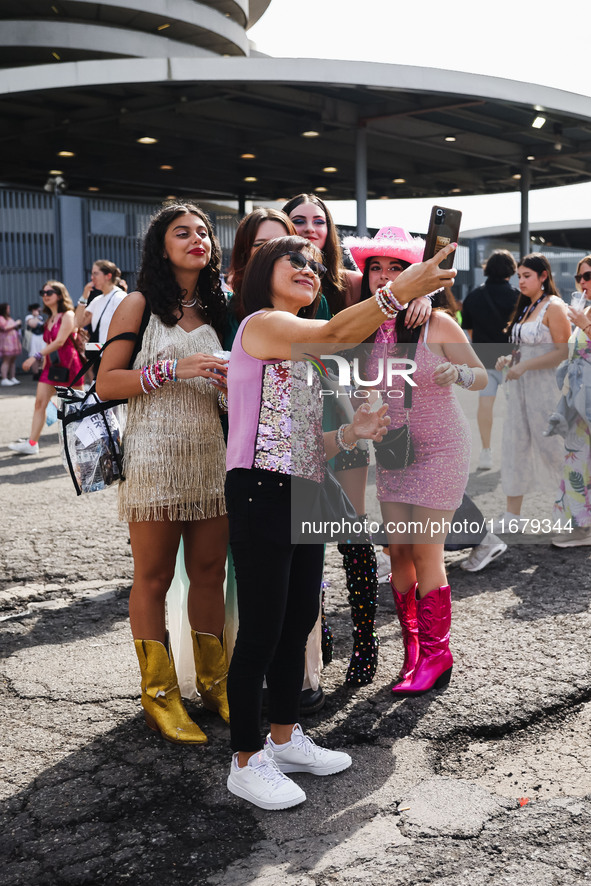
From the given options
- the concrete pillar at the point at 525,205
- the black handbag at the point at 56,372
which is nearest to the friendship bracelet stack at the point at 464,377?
the black handbag at the point at 56,372

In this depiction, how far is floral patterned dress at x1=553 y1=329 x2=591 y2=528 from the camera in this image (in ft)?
18.2

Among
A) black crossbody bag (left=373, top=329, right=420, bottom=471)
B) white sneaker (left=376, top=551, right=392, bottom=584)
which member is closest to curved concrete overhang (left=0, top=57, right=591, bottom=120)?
white sneaker (left=376, top=551, right=392, bottom=584)

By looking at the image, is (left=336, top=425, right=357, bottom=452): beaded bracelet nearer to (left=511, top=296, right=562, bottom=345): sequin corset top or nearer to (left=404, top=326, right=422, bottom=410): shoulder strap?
(left=404, top=326, right=422, bottom=410): shoulder strap

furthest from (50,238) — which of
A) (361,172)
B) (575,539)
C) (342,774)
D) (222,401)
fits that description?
(342,774)

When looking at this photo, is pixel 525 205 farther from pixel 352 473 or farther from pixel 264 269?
pixel 264 269

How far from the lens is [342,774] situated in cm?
291

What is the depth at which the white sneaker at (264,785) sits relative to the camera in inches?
105

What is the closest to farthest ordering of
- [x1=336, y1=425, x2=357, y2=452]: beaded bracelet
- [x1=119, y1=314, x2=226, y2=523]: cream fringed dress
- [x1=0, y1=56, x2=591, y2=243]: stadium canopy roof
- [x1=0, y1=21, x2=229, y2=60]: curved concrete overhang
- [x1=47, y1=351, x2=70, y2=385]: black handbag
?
[x1=336, y1=425, x2=357, y2=452]: beaded bracelet, [x1=119, y1=314, x2=226, y2=523]: cream fringed dress, [x1=47, y1=351, x2=70, y2=385]: black handbag, [x1=0, y1=56, x2=591, y2=243]: stadium canopy roof, [x1=0, y1=21, x2=229, y2=60]: curved concrete overhang

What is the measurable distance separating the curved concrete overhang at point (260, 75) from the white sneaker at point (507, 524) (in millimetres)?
10314

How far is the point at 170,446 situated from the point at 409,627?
129cm

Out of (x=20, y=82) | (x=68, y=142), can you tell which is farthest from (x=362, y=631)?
(x=68, y=142)

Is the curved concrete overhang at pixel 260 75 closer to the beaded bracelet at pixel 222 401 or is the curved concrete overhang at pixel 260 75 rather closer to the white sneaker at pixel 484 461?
the white sneaker at pixel 484 461

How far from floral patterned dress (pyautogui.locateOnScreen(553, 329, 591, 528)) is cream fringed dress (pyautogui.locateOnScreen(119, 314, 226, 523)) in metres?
3.02

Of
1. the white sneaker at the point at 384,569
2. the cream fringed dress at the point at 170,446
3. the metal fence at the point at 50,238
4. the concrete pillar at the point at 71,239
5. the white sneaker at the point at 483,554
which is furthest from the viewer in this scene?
the concrete pillar at the point at 71,239
